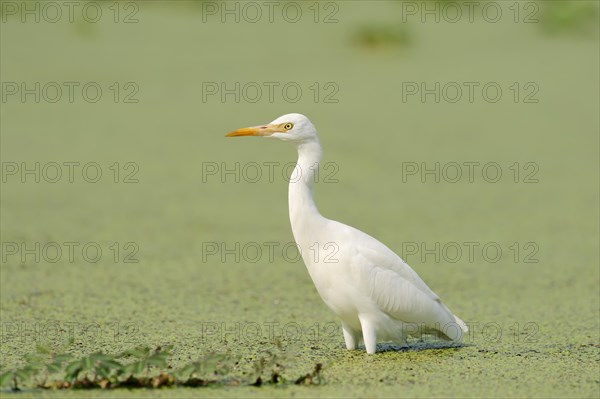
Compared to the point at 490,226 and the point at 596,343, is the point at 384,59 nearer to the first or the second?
the point at 490,226

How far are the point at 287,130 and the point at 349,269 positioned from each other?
66cm

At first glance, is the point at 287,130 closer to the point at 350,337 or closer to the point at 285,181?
the point at 350,337

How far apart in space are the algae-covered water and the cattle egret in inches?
6.2

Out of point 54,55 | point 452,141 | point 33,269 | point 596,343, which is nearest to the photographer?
point 596,343

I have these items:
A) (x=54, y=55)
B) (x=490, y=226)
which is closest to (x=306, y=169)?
(x=490, y=226)

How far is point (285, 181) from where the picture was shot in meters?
8.88

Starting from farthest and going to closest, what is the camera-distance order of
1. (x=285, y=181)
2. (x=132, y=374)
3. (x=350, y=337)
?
(x=285, y=181)
(x=350, y=337)
(x=132, y=374)

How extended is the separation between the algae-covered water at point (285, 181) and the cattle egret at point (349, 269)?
16 centimetres

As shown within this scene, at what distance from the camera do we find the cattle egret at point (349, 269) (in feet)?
14.6

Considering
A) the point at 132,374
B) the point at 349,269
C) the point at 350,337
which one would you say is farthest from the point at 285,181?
the point at 132,374

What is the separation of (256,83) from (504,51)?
3.17 metres

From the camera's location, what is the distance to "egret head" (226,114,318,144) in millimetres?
4516

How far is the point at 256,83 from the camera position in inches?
431

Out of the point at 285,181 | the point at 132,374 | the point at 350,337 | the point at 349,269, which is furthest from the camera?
the point at 285,181
